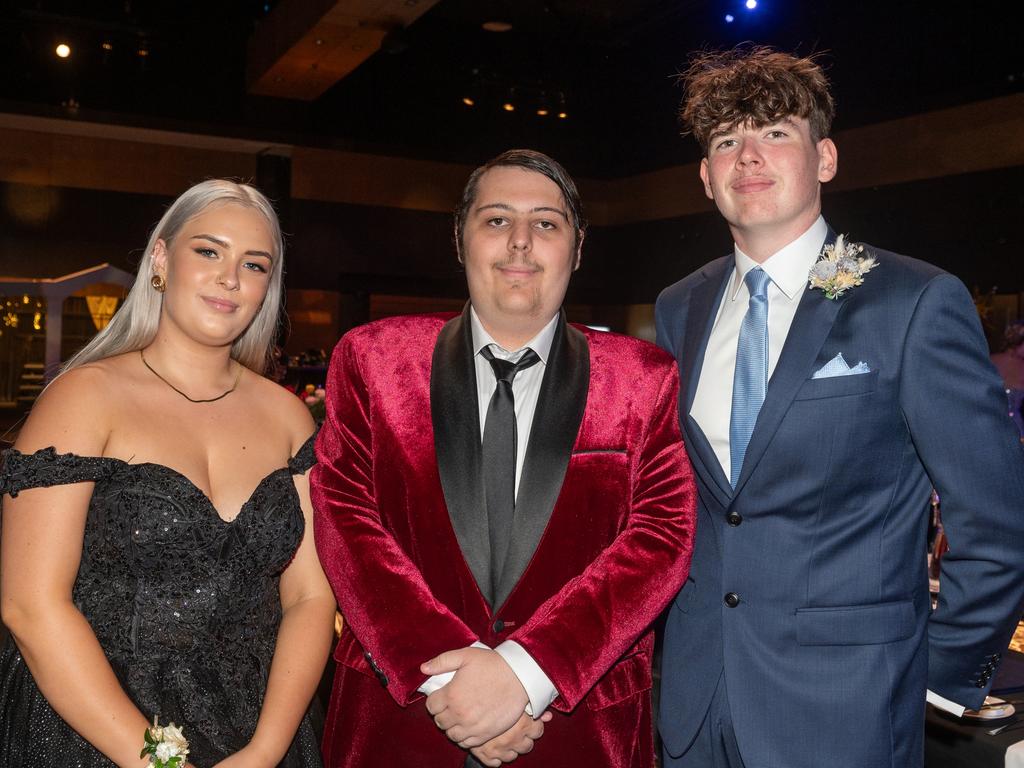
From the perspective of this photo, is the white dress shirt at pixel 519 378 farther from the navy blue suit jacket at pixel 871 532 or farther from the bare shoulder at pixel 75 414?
the bare shoulder at pixel 75 414

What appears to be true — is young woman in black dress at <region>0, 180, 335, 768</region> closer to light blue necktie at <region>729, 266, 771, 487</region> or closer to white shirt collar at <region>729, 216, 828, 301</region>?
light blue necktie at <region>729, 266, 771, 487</region>

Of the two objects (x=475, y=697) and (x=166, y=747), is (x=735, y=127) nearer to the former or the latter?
(x=475, y=697)

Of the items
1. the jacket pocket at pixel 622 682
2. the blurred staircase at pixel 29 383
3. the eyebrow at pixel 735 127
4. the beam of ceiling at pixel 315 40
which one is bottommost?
the blurred staircase at pixel 29 383

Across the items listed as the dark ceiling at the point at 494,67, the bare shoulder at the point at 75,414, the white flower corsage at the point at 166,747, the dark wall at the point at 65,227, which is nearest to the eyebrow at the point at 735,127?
the bare shoulder at the point at 75,414

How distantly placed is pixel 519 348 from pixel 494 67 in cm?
948

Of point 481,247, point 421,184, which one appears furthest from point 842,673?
point 421,184

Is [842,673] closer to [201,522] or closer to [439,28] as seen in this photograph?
[201,522]

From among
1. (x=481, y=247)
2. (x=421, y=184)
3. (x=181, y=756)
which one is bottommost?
(x=181, y=756)

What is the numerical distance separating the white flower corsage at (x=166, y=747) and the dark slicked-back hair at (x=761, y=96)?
63.5 inches

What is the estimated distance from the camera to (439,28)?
10.5 metres

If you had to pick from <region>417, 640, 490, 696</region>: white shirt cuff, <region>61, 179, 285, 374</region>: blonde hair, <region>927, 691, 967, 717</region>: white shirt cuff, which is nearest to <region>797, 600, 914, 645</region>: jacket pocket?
<region>927, 691, 967, 717</region>: white shirt cuff

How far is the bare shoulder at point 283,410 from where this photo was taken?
2.12 m

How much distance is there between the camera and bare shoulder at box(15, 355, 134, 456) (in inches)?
70.4

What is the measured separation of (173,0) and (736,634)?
998 cm
